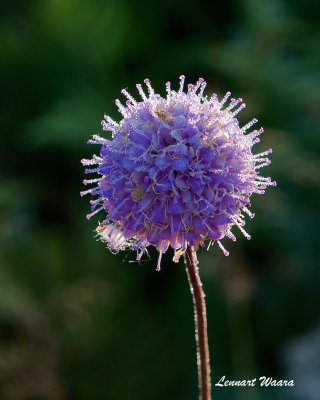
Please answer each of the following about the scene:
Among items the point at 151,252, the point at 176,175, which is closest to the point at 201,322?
the point at 176,175

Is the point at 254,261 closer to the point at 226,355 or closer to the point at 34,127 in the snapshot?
the point at 226,355

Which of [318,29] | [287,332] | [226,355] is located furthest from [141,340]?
[318,29]

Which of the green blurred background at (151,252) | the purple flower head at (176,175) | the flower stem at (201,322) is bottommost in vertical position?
the flower stem at (201,322)

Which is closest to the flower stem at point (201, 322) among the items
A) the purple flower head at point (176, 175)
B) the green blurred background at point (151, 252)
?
the purple flower head at point (176, 175)

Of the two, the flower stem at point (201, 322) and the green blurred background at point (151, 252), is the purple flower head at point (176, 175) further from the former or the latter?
the green blurred background at point (151, 252)

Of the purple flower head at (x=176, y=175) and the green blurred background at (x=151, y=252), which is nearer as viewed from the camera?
the purple flower head at (x=176, y=175)

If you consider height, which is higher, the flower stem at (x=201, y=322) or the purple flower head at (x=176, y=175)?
the purple flower head at (x=176, y=175)
